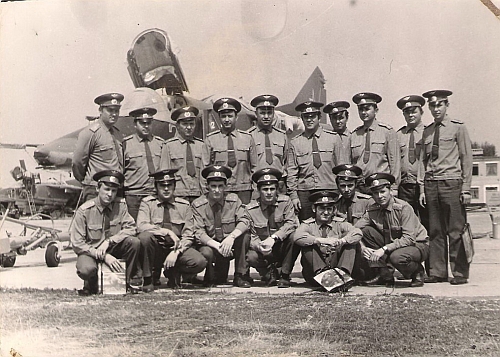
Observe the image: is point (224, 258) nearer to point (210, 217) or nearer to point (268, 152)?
point (210, 217)

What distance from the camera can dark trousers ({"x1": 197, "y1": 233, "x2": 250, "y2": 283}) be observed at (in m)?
4.36

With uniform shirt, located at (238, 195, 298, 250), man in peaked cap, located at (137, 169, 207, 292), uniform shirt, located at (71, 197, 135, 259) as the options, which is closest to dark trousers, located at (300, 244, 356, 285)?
uniform shirt, located at (238, 195, 298, 250)

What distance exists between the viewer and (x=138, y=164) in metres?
4.69

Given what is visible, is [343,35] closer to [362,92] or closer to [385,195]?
[362,92]

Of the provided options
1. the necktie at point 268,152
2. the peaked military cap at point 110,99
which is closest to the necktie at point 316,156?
the necktie at point 268,152

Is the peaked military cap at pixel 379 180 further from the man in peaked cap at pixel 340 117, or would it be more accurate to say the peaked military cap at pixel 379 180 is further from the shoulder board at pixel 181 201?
the shoulder board at pixel 181 201

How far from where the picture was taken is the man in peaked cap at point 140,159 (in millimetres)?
4668

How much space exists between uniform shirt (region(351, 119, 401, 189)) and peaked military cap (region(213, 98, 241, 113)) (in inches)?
42.9

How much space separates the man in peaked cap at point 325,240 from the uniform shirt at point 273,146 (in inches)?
19.4

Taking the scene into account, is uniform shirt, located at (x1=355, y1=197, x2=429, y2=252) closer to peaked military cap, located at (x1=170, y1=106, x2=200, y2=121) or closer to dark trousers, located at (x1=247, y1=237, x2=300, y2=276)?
dark trousers, located at (x1=247, y1=237, x2=300, y2=276)

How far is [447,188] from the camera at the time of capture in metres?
4.45

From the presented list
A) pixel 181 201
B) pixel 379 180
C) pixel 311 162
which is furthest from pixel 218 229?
pixel 379 180

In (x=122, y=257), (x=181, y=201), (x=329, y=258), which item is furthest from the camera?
(x=181, y=201)

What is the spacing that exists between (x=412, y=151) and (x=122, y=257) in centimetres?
258
